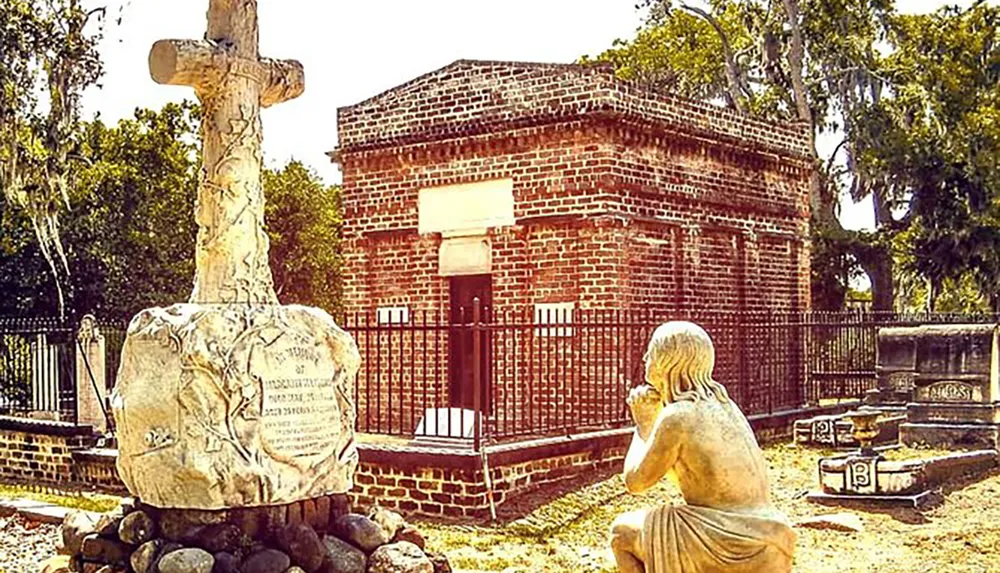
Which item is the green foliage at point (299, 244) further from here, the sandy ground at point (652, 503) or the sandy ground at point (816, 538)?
the sandy ground at point (816, 538)

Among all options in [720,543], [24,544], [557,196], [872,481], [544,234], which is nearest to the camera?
[720,543]

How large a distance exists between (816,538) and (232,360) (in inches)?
204

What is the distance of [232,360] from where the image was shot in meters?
7.07

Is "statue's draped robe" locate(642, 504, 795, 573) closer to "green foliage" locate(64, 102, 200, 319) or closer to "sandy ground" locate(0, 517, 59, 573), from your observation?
"sandy ground" locate(0, 517, 59, 573)

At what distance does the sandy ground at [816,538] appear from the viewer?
873 cm

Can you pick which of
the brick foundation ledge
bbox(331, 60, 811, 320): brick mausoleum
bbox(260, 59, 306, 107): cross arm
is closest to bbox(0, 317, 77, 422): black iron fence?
the brick foundation ledge

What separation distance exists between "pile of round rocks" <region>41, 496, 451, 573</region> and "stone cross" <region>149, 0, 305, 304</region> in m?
1.41

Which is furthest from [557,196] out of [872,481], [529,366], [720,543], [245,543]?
[720,543]

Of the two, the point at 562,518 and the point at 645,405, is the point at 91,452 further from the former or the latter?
the point at 645,405

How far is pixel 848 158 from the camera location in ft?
93.7

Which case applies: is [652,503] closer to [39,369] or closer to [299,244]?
[39,369]

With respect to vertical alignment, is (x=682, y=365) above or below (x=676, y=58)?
below

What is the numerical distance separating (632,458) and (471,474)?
Answer: 5.76 metres

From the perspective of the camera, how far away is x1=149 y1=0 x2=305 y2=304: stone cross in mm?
7516
